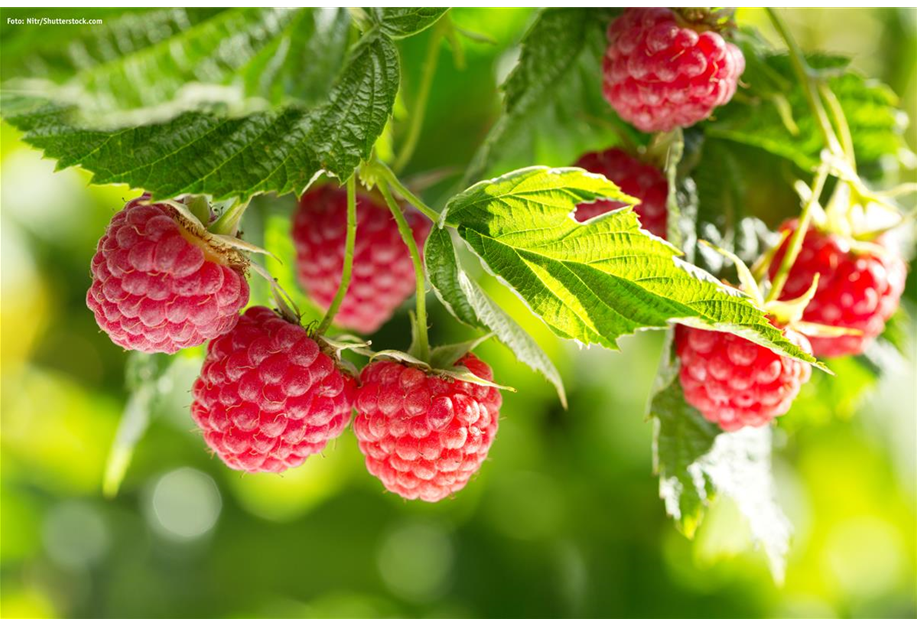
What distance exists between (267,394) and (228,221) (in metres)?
0.12

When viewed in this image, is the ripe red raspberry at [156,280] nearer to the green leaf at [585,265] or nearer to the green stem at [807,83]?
the green leaf at [585,265]

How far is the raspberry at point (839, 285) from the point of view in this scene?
716 millimetres

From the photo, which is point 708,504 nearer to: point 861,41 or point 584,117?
point 584,117

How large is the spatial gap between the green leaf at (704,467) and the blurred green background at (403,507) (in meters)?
0.63

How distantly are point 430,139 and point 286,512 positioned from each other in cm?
84

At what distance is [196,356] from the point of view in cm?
87

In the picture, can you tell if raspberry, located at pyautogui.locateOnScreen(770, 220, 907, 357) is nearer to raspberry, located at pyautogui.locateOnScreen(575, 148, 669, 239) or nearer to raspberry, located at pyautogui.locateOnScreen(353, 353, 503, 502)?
raspberry, located at pyautogui.locateOnScreen(575, 148, 669, 239)

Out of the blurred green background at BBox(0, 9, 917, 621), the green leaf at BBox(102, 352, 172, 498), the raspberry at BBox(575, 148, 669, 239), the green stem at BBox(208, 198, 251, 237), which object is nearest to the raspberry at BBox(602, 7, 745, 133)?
the raspberry at BBox(575, 148, 669, 239)

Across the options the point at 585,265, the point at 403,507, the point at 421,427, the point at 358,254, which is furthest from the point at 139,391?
the point at 403,507

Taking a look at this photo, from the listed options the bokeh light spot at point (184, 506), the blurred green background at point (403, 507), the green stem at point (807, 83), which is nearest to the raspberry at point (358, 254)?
the green stem at point (807, 83)

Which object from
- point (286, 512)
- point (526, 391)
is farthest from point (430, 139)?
point (286, 512)

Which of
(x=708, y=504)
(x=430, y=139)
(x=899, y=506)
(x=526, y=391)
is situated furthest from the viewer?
(x=899, y=506)

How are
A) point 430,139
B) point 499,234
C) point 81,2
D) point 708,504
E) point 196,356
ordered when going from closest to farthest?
point 81,2 → point 499,234 → point 708,504 → point 196,356 → point 430,139

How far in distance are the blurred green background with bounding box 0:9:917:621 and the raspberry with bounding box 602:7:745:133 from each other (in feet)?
2.64
